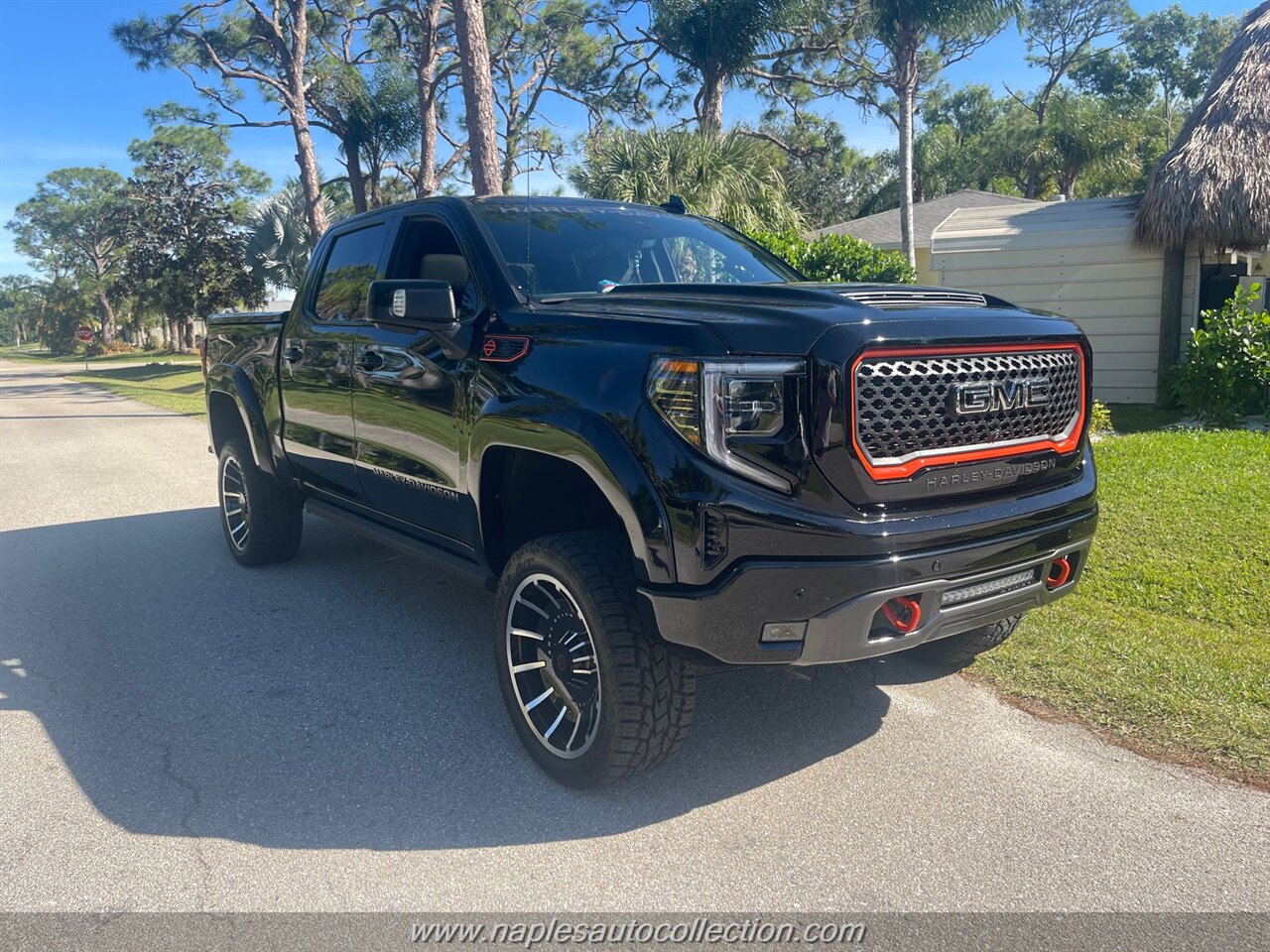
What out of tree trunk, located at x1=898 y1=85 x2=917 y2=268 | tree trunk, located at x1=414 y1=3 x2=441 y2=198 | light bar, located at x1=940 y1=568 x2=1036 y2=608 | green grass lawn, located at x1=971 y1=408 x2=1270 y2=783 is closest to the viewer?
light bar, located at x1=940 y1=568 x2=1036 y2=608

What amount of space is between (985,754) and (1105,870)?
31.3 inches

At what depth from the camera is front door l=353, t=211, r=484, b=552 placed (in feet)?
13.3

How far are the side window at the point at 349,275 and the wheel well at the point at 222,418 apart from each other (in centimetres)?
139

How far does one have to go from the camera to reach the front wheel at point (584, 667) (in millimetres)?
3266

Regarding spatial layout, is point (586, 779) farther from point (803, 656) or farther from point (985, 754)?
point (985, 754)

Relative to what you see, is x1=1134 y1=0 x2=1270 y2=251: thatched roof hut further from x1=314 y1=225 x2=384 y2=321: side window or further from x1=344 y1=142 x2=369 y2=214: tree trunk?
x1=344 y1=142 x2=369 y2=214: tree trunk

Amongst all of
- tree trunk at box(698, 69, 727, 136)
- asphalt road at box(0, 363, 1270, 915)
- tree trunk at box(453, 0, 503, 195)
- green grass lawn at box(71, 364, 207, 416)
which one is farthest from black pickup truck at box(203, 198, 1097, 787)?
tree trunk at box(698, 69, 727, 136)

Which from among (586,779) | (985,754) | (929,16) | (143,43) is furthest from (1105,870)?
(143,43)

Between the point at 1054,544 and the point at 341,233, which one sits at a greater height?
the point at 341,233

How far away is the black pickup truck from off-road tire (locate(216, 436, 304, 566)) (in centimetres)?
194

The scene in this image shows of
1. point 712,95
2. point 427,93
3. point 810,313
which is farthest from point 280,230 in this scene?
point 810,313

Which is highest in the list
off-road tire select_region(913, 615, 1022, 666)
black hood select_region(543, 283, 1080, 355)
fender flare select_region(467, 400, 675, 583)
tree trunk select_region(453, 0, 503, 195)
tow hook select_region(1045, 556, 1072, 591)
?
tree trunk select_region(453, 0, 503, 195)

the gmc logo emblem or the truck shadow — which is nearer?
the gmc logo emblem

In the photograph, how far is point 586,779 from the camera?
3.49 m
